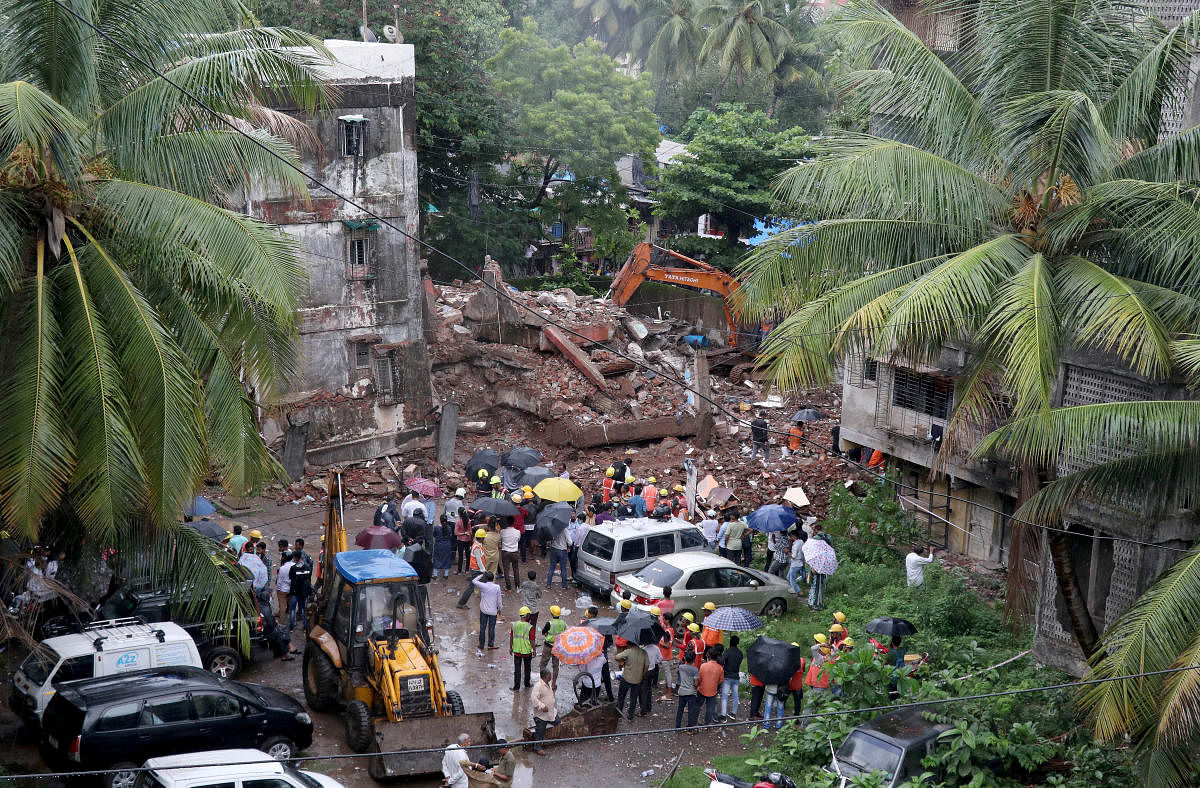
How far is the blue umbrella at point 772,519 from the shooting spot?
20.7m

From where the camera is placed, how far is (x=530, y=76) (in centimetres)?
4378

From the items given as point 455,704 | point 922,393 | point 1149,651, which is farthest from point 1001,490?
point 455,704

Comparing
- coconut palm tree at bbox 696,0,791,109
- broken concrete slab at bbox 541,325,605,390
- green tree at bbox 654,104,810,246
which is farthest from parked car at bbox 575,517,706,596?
coconut palm tree at bbox 696,0,791,109

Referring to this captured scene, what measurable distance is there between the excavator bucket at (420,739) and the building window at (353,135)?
1677 cm

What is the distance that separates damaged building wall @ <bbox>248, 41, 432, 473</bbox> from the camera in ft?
86.3

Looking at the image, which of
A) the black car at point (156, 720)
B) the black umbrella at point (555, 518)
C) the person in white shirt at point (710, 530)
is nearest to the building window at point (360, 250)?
the black umbrella at point (555, 518)

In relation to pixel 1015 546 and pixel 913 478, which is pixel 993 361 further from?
pixel 913 478

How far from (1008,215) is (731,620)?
6.45 m

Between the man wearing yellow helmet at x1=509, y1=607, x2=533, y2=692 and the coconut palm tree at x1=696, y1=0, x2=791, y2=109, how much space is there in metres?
43.6

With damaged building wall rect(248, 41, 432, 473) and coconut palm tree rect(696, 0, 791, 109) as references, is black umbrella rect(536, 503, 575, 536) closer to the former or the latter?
damaged building wall rect(248, 41, 432, 473)

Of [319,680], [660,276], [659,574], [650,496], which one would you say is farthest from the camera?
[660,276]

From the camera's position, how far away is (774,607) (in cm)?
1958

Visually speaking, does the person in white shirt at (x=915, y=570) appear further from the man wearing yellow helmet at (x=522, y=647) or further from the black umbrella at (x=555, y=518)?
the man wearing yellow helmet at (x=522, y=647)

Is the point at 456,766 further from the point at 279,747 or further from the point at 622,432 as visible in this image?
the point at 622,432
